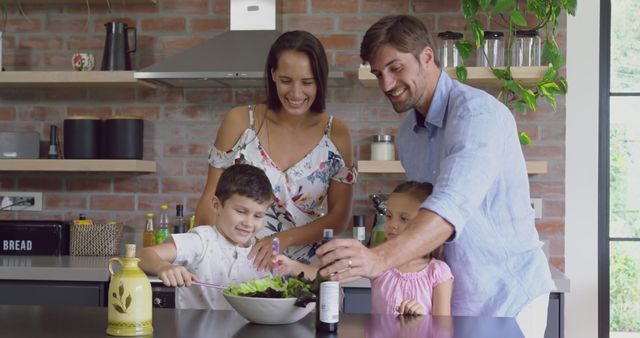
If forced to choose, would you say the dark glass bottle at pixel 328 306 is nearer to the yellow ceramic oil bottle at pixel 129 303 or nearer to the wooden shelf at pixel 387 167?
the yellow ceramic oil bottle at pixel 129 303

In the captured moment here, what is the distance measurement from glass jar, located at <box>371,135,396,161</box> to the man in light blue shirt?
1.69 m

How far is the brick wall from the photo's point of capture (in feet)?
13.1

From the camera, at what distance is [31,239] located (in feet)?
12.9

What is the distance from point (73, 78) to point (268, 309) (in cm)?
237

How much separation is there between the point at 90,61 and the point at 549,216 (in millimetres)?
2127

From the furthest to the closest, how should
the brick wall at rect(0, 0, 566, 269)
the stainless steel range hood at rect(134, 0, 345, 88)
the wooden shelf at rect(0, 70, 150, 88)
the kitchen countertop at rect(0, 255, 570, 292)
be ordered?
1. the brick wall at rect(0, 0, 566, 269)
2. the wooden shelf at rect(0, 70, 150, 88)
3. the stainless steel range hood at rect(134, 0, 345, 88)
4. the kitchen countertop at rect(0, 255, 570, 292)

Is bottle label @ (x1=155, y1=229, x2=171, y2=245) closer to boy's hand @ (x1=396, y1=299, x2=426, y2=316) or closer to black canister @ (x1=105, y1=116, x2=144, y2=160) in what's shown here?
black canister @ (x1=105, y1=116, x2=144, y2=160)

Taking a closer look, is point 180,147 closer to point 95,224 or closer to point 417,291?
point 95,224

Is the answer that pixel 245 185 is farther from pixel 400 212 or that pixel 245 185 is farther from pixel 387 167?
pixel 387 167

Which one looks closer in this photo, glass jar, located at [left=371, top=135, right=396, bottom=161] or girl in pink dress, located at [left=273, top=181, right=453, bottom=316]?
girl in pink dress, located at [left=273, top=181, right=453, bottom=316]

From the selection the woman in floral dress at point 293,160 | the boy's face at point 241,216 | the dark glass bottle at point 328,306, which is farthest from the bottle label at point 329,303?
the woman in floral dress at point 293,160

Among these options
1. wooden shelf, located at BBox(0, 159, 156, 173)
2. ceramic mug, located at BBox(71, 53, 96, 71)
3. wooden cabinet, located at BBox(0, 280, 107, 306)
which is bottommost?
wooden cabinet, located at BBox(0, 280, 107, 306)

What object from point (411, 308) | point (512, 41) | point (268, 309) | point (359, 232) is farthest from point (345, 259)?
point (512, 41)

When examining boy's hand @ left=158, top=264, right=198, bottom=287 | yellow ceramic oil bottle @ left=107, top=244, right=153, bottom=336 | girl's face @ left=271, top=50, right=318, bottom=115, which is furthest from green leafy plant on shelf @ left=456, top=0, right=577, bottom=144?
yellow ceramic oil bottle @ left=107, top=244, right=153, bottom=336
